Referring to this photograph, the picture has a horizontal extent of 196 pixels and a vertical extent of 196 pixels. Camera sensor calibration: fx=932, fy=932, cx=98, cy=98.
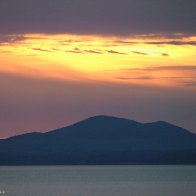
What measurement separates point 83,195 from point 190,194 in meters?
12.1

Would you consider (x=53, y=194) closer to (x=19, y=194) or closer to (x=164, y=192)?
(x=19, y=194)

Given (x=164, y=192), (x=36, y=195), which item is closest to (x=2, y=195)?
(x=36, y=195)

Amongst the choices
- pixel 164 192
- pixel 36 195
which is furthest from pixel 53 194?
pixel 164 192

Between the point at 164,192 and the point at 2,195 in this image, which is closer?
the point at 2,195

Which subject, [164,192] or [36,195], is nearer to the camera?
[36,195]

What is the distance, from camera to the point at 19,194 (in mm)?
105375

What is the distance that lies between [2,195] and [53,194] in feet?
25.2

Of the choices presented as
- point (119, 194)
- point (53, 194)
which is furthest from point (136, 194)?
point (53, 194)

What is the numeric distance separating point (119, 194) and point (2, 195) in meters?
13.8

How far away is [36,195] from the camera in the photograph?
10288cm

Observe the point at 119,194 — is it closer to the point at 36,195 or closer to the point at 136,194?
the point at 136,194

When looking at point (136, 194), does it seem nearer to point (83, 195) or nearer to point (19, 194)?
point (83, 195)

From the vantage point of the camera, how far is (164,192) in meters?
110

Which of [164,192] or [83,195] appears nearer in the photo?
[83,195]
